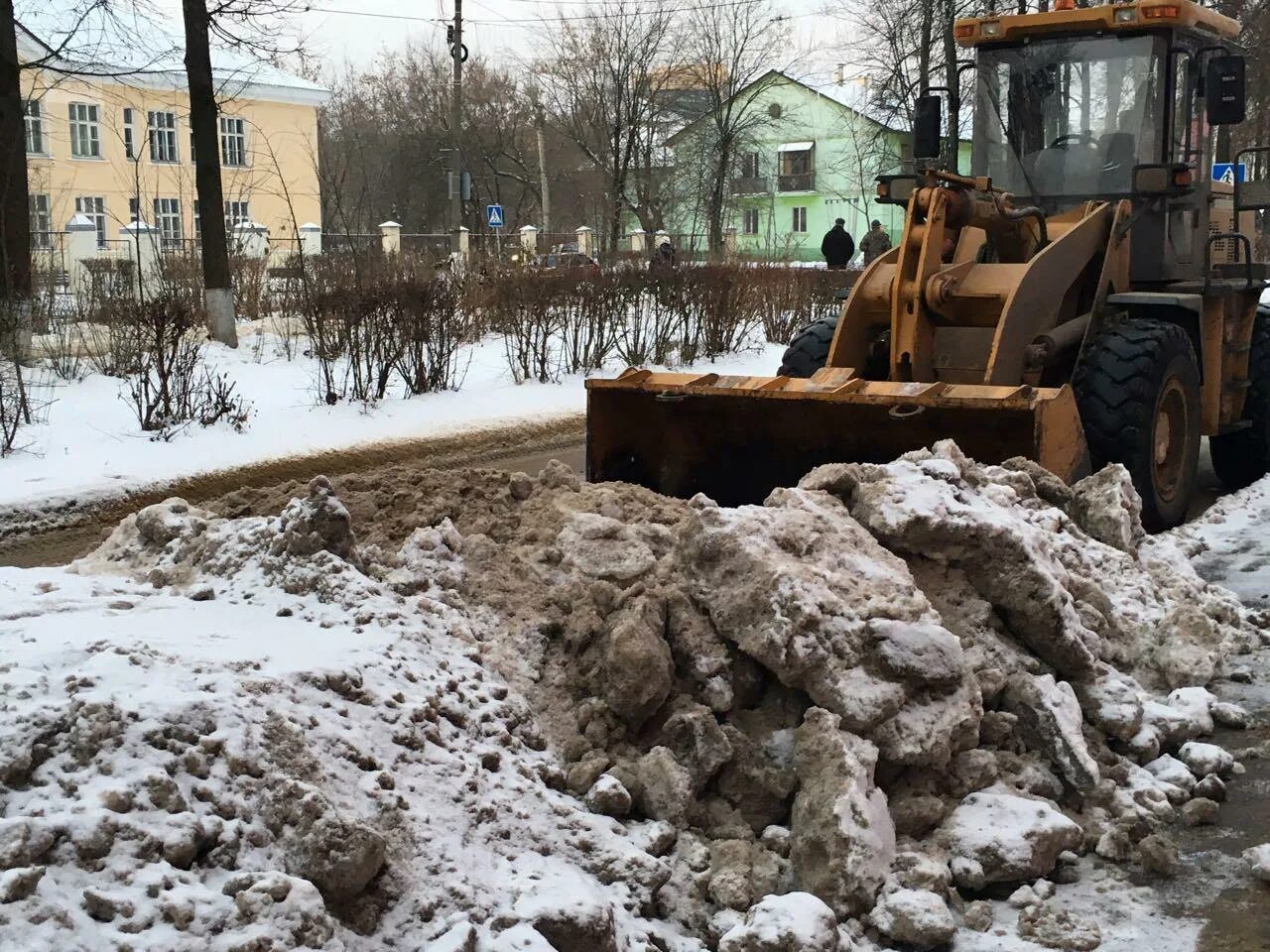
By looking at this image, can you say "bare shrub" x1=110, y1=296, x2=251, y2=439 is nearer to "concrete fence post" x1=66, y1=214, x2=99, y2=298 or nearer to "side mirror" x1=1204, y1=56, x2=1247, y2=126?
"side mirror" x1=1204, y1=56, x2=1247, y2=126

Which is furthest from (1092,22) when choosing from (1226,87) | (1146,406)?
(1146,406)

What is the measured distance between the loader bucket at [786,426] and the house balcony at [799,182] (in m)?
52.6

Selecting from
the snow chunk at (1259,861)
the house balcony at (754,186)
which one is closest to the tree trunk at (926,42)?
the snow chunk at (1259,861)

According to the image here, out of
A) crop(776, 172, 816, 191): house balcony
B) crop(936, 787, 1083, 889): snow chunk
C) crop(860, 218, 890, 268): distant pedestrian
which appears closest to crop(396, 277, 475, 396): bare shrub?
crop(936, 787, 1083, 889): snow chunk

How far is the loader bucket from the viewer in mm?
6570

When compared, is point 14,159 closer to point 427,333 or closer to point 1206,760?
point 427,333

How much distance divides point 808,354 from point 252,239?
55.9 ft

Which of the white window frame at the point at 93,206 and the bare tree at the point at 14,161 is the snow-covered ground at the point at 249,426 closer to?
the bare tree at the point at 14,161

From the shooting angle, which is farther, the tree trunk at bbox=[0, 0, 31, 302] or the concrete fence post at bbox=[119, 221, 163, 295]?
the concrete fence post at bbox=[119, 221, 163, 295]

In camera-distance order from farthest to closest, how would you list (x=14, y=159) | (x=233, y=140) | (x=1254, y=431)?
(x=233, y=140) → (x=14, y=159) → (x=1254, y=431)

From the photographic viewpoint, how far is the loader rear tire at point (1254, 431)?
9188 mm

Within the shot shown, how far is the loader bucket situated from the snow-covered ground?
3.48m

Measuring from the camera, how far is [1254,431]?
9227mm

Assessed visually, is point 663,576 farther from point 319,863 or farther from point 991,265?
point 991,265
